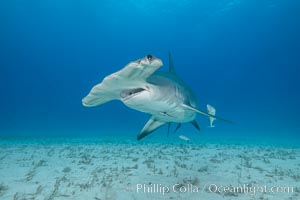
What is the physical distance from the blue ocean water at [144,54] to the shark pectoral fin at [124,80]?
1345 inches

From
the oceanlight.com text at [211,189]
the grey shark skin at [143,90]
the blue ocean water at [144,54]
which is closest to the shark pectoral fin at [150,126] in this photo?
the grey shark skin at [143,90]

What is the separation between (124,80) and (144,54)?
12838 cm

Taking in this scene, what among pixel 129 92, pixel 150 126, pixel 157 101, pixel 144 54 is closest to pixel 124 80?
pixel 129 92

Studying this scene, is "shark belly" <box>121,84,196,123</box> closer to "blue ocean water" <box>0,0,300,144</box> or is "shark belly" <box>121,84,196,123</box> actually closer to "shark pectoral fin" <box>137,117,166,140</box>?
"shark pectoral fin" <box>137,117,166,140</box>

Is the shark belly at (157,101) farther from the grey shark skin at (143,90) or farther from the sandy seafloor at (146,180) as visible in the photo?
the sandy seafloor at (146,180)

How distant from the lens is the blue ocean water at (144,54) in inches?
2472

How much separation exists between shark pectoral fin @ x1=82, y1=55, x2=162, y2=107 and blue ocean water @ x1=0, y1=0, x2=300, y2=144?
3415 cm

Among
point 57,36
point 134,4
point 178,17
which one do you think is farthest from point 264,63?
point 57,36

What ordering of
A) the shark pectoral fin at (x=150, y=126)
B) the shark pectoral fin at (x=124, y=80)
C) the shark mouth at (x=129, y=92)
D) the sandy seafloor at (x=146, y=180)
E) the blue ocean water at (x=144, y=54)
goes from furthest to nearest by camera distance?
the blue ocean water at (x=144, y=54) → the shark pectoral fin at (x=150, y=126) → the sandy seafloor at (x=146, y=180) → the shark mouth at (x=129, y=92) → the shark pectoral fin at (x=124, y=80)

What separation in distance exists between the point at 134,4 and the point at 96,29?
4022 cm

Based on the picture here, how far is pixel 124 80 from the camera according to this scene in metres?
3.80

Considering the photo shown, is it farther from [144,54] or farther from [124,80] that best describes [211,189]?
[144,54]

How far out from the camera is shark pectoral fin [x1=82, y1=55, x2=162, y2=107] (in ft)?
11.2

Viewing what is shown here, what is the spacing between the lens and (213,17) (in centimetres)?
6581
